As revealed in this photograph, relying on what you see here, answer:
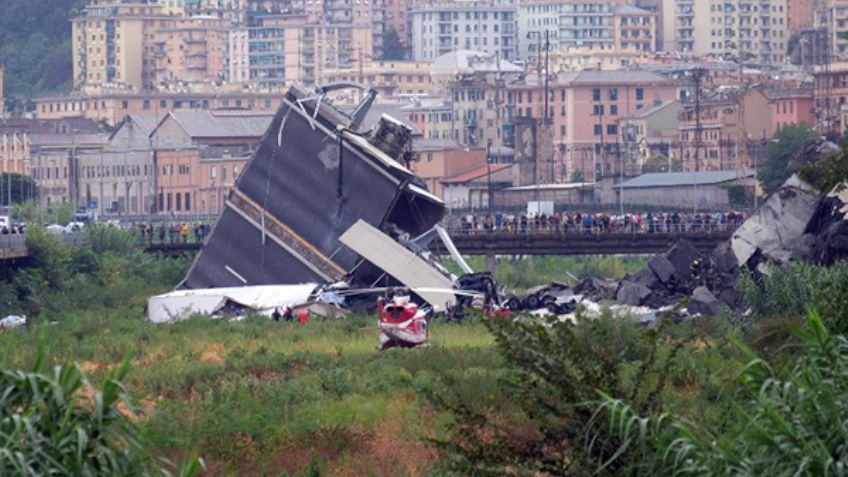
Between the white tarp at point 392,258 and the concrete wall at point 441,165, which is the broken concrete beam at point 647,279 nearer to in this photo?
the white tarp at point 392,258

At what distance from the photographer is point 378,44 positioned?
18388 centimetres

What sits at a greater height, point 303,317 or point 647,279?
point 647,279

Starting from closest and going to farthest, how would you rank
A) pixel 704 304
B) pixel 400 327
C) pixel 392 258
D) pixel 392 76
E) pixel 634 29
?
pixel 400 327 < pixel 704 304 < pixel 392 258 < pixel 392 76 < pixel 634 29

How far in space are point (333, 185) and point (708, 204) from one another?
39050mm

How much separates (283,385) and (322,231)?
19080mm

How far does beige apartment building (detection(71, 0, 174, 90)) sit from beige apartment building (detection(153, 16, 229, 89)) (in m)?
0.74

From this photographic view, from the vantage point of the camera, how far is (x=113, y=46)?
520 feet

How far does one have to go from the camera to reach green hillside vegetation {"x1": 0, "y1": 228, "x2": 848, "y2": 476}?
16750mm

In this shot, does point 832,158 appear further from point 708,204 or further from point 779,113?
point 779,113

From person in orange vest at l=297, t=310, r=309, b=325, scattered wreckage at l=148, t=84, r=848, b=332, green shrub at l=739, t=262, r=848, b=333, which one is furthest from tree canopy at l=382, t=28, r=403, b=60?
green shrub at l=739, t=262, r=848, b=333

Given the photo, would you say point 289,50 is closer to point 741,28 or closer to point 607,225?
point 741,28

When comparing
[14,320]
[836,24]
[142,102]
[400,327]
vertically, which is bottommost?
[14,320]

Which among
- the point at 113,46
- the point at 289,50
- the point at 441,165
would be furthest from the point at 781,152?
the point at 289,50

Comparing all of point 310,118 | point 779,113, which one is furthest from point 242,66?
point 310,118
